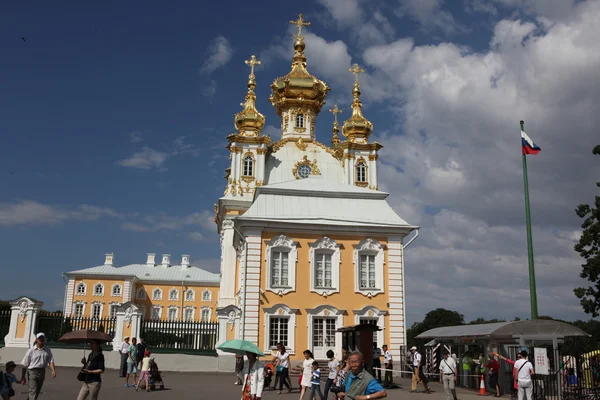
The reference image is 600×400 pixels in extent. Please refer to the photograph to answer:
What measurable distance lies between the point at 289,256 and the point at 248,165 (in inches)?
728

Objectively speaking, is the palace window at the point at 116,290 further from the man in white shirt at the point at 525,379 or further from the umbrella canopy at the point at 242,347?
the man in white shirt at the point at 525,379

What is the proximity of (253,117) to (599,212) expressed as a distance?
26342mm

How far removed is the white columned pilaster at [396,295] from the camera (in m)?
27.8

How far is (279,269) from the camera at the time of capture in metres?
27.7

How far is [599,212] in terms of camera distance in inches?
1286

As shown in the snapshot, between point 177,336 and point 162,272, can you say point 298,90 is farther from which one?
point 162,272

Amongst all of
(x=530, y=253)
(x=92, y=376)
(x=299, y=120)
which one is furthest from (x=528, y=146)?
(x=299, y=120)

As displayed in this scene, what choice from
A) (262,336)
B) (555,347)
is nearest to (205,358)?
(262,336)

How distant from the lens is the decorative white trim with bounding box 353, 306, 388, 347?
2772 cm

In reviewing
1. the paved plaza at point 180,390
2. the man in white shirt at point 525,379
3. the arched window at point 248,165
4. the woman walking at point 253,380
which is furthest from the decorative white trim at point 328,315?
the arched window at point 248,165

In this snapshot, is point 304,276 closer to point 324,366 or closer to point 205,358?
point 324,366

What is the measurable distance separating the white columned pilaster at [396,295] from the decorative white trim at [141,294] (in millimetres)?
57774

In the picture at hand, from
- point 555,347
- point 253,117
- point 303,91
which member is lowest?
point 555,347

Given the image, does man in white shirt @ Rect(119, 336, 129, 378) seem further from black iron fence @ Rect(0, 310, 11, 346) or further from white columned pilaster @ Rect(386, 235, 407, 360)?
white columned pilaster @ Rect(386, 235, 407, 360)
